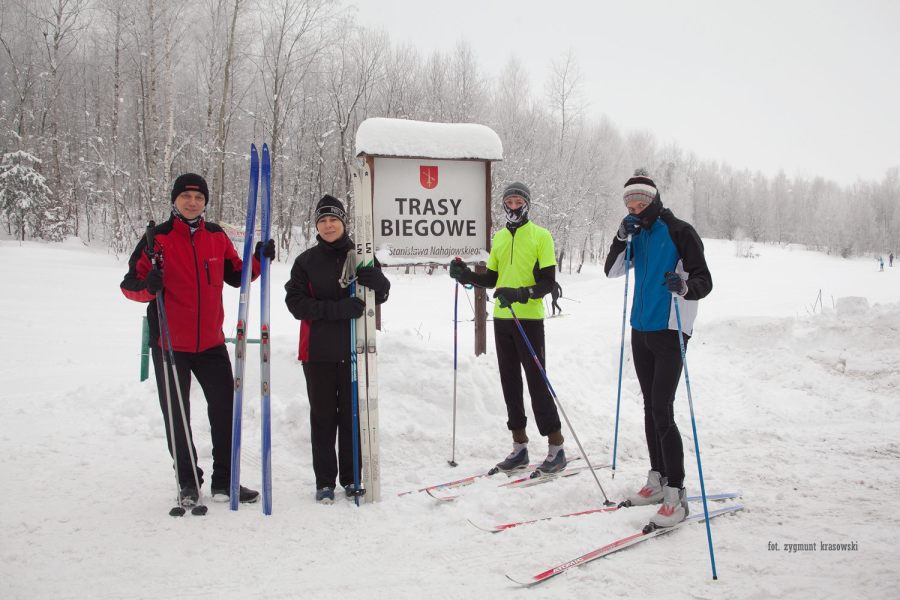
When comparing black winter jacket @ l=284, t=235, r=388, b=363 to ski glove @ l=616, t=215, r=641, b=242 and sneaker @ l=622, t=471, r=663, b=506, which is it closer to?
ski glove @ l=616, t=215, r=641, b=242

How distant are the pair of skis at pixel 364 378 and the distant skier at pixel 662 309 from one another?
1.71 meters

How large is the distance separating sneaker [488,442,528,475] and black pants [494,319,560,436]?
17 cm

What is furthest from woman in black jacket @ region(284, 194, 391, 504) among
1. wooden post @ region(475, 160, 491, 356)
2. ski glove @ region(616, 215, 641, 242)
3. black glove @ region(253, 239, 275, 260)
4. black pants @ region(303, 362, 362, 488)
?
wooden post @ region(475, 160, 491, 356)

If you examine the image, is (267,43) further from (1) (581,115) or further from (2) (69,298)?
(1) (581,115)

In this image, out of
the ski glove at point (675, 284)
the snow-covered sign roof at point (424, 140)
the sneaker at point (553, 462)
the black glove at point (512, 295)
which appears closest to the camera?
the ski glove at point (675, 284)

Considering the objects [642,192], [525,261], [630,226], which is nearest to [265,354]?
[525,261]

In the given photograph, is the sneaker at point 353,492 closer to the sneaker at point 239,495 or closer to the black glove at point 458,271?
the sneaker at point 239,495

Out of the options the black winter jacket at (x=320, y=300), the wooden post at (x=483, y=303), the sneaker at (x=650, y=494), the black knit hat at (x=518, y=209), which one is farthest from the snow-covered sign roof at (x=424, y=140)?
the sneaker at (x=650, y=494)

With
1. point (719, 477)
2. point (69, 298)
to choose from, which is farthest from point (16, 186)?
point (719, 477)

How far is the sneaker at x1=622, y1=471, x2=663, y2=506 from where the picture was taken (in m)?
3.46

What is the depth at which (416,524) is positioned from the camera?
3.25 m

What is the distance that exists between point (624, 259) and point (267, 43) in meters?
23.1

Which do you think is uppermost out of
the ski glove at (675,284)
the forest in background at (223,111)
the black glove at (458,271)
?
the forest in background at (223,111)

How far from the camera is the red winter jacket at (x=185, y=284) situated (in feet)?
11.1
